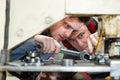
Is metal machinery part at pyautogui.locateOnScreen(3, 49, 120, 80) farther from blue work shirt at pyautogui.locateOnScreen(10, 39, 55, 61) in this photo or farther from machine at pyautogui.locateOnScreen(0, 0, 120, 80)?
blue work shirt at pyautogui.locateOnScreen(10, 39, 55, 61)

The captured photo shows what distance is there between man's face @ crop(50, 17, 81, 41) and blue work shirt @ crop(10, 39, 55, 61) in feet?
0.40

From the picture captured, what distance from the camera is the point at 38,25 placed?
1.21 metres

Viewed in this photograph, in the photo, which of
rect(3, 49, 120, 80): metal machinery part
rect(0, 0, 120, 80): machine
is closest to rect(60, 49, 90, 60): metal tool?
rect(0, 0, 120, 80): machine

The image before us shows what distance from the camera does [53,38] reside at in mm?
1292

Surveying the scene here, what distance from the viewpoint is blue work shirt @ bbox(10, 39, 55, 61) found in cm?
129

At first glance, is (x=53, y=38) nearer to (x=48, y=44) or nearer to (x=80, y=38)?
(x=48, y=44)

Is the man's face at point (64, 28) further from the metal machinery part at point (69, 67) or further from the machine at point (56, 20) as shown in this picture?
the metal machinery part at point (69, 67)

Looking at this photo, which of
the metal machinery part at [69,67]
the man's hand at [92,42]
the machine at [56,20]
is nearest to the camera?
the metal machinery part at [69,67]

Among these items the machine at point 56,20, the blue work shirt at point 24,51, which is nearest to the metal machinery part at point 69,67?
the machine at point 56,20

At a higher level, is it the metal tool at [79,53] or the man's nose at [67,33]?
the man's nose at [67,33]

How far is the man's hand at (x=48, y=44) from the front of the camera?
50.6 inches

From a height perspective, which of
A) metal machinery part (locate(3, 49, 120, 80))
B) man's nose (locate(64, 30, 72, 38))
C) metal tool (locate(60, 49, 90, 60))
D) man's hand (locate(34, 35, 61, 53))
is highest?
man's nose (locate(64, 30, 72, 38))

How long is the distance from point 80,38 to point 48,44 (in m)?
0.20

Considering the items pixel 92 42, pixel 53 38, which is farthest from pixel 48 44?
pixel 92 42
